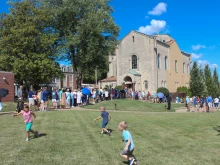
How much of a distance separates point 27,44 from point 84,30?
718 centimetres

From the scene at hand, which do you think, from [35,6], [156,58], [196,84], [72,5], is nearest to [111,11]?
[72,5]

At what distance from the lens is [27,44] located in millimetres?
31797

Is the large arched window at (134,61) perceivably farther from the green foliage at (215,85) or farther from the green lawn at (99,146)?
the green lawn at (99,146)

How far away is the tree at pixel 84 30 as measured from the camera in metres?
32.4

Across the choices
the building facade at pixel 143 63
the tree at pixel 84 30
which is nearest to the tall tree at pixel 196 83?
the building facade at pixel 143 63

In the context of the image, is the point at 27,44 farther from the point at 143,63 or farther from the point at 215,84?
the point at 215,84

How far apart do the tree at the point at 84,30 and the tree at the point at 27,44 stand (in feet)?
5.57

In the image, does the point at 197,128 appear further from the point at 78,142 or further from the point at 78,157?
the point at 78,157

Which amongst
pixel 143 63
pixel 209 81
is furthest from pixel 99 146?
pixel 209 81

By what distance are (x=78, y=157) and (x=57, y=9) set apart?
2810 cm

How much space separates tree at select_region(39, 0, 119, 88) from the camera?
32375 millimetres

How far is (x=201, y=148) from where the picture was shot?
944 centimetres

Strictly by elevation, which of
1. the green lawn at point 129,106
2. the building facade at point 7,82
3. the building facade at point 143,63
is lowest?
the green lawn at point 129,106

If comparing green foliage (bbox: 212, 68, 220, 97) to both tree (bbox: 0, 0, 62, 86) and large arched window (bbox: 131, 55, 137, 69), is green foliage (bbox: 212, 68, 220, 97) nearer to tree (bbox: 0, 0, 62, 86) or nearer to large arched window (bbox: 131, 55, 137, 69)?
large arched window (bbox: 131, 55, 137, 69)
